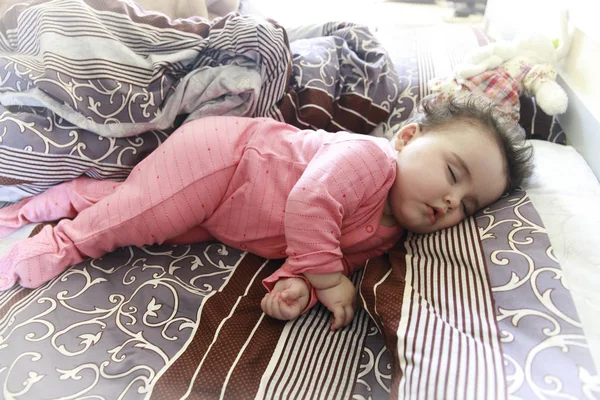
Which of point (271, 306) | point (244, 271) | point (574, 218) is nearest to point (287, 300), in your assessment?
point (271, 306)

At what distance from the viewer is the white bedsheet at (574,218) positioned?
2.22ft

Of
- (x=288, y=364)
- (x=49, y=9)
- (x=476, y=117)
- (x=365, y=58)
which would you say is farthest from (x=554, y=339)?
(x=49, y=9)

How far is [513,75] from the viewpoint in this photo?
47.4 inches

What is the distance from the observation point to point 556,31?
4.33 feet

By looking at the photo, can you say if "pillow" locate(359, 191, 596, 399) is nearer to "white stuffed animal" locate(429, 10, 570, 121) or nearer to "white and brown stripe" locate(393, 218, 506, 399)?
"white and brown stripe" locate(393, 218, 506, 399)

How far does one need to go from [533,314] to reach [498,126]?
447 mm

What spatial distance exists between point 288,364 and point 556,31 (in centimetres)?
120

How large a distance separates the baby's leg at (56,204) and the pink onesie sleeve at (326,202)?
46cm

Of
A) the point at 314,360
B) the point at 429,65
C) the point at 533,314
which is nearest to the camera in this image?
the point at 533,314

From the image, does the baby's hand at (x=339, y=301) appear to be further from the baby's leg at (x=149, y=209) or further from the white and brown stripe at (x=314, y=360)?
the baby's leg at (x=149, y=209)

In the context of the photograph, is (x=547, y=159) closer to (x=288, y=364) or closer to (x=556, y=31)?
(x=556, y=31)

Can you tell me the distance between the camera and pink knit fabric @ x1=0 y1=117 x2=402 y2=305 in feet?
2.91

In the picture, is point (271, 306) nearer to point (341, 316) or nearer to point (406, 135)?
point (341, 316)

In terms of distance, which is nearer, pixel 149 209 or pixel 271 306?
pixel 271 306
